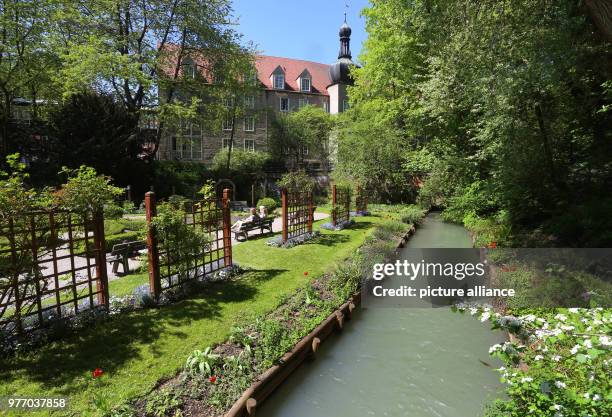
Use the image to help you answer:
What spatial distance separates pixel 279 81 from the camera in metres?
43.2

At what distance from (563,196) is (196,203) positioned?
11608mm

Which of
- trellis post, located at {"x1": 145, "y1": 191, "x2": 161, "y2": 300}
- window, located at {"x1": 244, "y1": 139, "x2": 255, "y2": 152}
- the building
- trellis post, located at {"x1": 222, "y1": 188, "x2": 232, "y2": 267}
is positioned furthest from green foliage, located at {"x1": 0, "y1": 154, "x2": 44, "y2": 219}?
window, located at {"x1": 244, "y1": 139, "x2": 255, "y2": 152}

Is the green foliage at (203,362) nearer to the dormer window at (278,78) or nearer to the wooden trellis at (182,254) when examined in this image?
the wooden trellis at (182,254)

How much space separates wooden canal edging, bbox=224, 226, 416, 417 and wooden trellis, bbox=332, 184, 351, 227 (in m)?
7.70

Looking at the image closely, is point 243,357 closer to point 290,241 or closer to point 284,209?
point 284,209

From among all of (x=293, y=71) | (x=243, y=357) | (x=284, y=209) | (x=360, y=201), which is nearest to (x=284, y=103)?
(x=293, y=71)

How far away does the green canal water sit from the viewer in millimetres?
4410

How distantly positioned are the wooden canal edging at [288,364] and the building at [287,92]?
32689 mm

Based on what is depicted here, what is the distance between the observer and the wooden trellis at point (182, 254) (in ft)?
21.0

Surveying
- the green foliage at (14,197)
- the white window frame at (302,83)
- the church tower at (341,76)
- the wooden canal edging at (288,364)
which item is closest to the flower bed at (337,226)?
the wooden canal edging at (288,364)

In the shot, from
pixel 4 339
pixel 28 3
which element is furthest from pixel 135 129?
pixel 4 339

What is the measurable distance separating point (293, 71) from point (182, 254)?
1706 inches

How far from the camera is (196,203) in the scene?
24.5 feet

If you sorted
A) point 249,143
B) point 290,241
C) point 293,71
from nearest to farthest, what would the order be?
point 290,241
point 249,143
point 293,71
